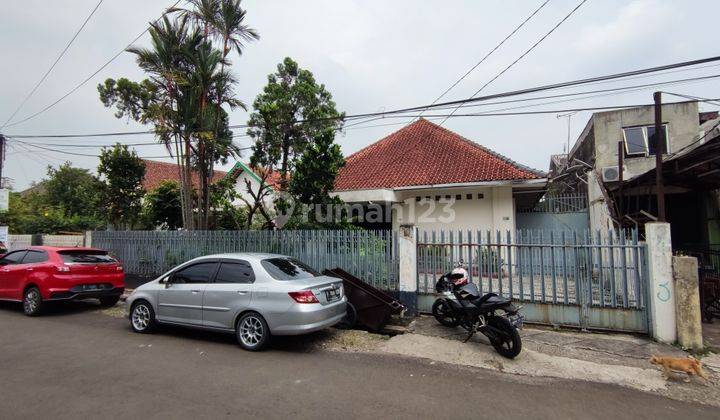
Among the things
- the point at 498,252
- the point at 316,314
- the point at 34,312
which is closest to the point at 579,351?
the point at 498,252

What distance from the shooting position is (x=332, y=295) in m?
5.91

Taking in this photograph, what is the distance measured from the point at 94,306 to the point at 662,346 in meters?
11.6

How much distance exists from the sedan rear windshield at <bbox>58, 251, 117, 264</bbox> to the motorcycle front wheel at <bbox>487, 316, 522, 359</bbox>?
855 centimetres

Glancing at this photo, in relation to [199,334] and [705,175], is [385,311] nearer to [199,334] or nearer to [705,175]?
[199,334]

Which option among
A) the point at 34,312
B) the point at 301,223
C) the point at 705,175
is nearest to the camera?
the point at 34,312

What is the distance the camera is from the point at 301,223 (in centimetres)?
964

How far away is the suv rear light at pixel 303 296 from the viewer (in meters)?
5.24

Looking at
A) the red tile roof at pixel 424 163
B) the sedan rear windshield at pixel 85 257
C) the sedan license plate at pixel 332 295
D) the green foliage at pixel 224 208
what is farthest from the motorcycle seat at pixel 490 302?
the green foliage at pixel 224 208

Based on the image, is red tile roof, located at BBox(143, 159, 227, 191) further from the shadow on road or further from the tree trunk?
the shadow on road

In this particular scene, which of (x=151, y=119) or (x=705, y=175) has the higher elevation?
(x=151, y=119)

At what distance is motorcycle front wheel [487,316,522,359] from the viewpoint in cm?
509

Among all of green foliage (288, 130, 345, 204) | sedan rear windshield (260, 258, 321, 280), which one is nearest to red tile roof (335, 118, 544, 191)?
green foliage (288, 130, 345, 204)

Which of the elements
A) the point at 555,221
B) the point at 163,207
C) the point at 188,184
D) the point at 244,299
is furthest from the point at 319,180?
the point at 555,221

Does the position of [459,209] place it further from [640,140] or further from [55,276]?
[55,276]
